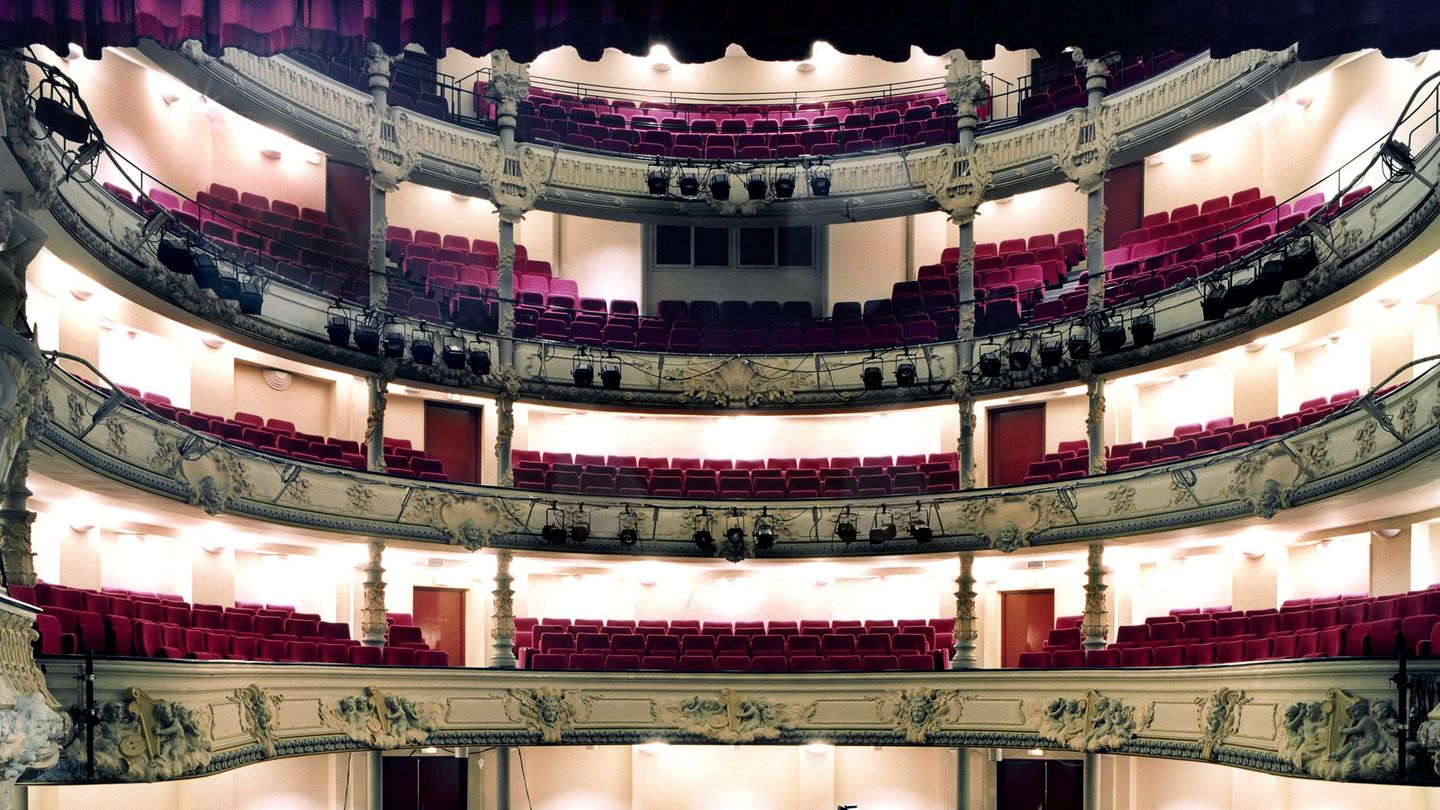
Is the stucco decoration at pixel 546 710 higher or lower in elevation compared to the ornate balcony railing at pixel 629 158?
lower

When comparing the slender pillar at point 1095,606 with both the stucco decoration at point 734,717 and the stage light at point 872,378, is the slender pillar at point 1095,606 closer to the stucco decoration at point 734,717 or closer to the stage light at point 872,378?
the stucco decoration at point 734,717

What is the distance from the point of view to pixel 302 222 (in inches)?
970

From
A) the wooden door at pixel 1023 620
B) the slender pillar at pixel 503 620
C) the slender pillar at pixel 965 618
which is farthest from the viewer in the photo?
the wooden door at pixel 1023 620

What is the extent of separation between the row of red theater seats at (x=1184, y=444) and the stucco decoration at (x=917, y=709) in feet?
12.6

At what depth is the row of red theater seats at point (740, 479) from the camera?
24797 millimetres

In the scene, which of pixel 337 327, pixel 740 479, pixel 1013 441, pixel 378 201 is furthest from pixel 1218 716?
pixel 378 201

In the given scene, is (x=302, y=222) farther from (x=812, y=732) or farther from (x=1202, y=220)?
(x=1202, y=220)

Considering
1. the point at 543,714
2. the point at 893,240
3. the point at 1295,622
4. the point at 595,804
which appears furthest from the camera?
the point at 893,240

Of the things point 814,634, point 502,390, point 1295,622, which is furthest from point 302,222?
point 1295,622

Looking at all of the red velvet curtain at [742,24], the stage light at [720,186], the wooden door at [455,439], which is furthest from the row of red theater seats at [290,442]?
the red velvet curtain at [742,24]

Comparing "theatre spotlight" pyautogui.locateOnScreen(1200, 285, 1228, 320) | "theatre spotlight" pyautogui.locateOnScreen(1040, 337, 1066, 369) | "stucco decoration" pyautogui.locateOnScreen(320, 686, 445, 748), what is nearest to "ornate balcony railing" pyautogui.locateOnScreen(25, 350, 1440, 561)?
"theatre spotlight" pyautogui.locateOnScreen(1200, 285, 1228, 320)

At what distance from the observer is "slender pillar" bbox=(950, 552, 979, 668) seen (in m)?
23.1

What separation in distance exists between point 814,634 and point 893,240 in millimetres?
8716

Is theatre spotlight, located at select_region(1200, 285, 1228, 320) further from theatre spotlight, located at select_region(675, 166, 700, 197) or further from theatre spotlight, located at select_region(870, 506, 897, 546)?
theatre spotlight, located at select_region(675, 166, 700, 197)
